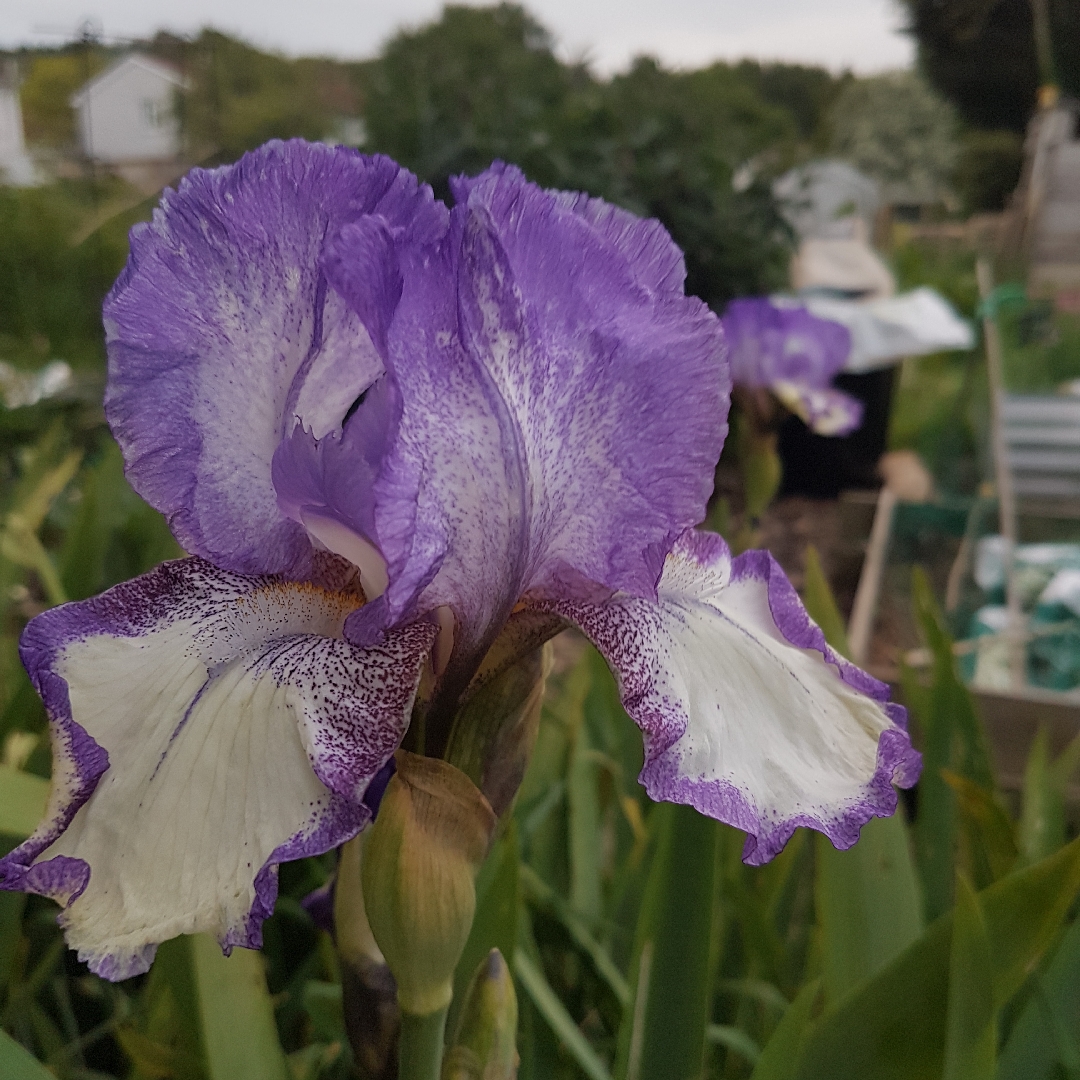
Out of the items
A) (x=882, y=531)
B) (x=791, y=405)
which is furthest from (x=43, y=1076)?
(x=882, y=531)

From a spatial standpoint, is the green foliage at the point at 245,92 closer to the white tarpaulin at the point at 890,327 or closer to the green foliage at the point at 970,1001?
the white tarpaulin at the point at 890,327

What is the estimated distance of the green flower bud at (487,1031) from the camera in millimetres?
389

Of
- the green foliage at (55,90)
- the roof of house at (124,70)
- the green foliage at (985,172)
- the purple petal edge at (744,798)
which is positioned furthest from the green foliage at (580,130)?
the green foliage at (985,172)

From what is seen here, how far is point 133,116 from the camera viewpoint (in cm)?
300

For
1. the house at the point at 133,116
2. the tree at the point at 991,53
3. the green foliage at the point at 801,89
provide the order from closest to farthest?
the house at the point at 133,116 < the tree at the point at 991,53 < the green foliage at the point at 801,89

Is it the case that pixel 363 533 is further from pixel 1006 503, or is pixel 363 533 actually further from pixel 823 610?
pixel 1006 503

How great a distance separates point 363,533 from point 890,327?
8.32 feet

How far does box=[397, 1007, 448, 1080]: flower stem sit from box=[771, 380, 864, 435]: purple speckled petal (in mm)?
1385

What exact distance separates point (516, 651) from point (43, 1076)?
253mm

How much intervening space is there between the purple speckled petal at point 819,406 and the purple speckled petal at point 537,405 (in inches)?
51.2

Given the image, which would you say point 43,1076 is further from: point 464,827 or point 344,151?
point 344,151

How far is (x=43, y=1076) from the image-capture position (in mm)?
372

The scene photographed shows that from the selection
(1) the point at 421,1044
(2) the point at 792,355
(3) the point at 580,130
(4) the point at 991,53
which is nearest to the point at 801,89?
(4) the point at 991,53

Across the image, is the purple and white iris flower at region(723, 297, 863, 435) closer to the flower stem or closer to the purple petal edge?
the purple petal edge
